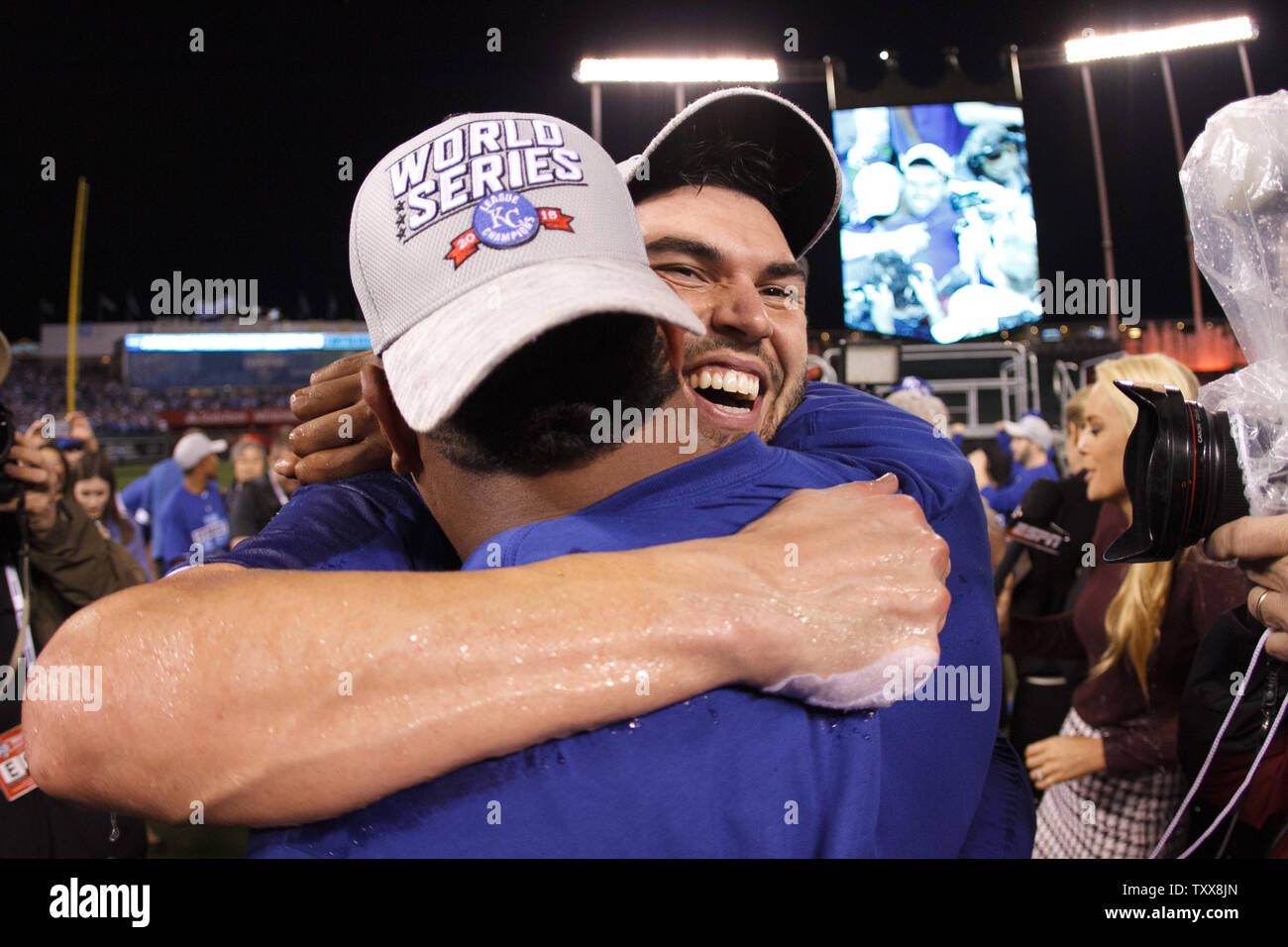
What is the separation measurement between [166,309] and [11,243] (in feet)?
15.4

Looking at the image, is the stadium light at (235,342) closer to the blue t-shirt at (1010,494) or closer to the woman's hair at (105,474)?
the woman's hair at (105,474)

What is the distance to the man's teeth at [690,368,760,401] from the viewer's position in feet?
5.53

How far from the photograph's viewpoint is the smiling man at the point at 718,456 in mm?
687

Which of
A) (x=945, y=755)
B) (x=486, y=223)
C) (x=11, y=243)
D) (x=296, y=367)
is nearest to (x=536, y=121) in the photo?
(x=486, y=223)

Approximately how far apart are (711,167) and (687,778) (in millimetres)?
1253

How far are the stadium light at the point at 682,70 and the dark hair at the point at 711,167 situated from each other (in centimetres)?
705

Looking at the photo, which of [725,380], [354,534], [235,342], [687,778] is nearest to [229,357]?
[235,342]

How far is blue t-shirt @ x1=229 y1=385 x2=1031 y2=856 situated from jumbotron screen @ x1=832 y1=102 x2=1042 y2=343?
8.95 metres

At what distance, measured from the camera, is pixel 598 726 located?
710 mm

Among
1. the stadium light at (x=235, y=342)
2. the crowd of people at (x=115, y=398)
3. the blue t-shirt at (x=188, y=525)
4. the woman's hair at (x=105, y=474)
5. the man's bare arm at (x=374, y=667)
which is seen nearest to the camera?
the man's bare arm at (x=374, y=667)

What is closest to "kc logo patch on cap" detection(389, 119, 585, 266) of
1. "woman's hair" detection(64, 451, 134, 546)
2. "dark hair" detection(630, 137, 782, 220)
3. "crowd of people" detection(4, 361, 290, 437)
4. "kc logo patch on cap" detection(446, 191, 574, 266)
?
"kc logo patch on cap" detection(446, 191, 574, 266)

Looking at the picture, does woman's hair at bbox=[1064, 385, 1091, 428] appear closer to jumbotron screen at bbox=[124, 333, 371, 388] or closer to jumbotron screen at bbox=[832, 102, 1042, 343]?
jumbotron screen at bbox=[832, 102, 1042, 343]

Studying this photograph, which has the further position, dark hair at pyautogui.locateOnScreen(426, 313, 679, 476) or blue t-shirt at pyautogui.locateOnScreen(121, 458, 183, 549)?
blue t-shirt at pyautogui.locateOnScreen(121, 458, 183, 549)

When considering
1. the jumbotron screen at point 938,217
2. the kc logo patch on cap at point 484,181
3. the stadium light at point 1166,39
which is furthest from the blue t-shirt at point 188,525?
the stadium light at point 1166,39
